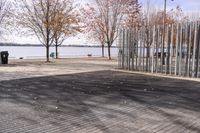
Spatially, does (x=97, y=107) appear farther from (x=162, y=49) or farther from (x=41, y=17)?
(x=41, y=17)

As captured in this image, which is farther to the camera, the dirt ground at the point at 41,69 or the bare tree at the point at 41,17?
the bare tree at the point at 41,17

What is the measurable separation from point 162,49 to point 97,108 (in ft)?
34.8

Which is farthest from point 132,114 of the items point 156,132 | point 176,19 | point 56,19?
point 176,19

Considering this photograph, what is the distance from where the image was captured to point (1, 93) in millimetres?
10680

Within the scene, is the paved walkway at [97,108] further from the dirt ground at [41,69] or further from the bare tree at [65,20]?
the bare tree at [65,20]

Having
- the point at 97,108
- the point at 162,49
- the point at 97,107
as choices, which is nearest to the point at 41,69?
the point at 162,49

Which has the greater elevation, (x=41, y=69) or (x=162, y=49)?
(x=162, y=49)

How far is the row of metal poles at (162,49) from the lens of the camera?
16.5 meters

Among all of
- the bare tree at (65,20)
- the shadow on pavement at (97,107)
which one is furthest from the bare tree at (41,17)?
the shadow on pavement at (97,107)

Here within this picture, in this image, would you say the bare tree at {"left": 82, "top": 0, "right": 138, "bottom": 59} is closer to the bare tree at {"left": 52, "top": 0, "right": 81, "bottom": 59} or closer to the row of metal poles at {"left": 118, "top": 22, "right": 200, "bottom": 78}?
the bare tree at {"left": 52, "top": 0, "right": 81, "bottom": 59}

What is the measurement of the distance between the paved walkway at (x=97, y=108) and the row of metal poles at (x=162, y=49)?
4.06m

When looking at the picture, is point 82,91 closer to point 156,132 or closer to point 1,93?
point 1,93

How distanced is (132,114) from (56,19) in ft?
75.5

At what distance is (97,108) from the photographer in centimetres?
860
